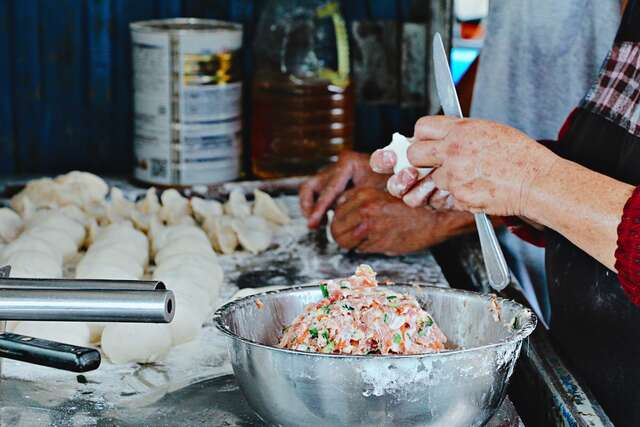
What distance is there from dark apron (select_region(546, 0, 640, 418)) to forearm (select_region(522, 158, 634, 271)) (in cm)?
21

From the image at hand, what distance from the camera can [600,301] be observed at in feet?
5.49

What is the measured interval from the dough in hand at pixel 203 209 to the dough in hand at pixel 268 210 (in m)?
0.10

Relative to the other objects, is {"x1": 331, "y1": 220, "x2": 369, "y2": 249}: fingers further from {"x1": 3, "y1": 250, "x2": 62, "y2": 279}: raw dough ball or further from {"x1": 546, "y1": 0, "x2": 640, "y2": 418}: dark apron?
{"x1": 3, "y1": 250, "x2": 62, "y2": 279}: raw dough ball

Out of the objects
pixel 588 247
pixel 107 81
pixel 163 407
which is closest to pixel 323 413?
pixel 163 407

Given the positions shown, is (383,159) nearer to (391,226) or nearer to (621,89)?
(621,89)

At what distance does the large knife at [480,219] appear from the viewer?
158 centimetres

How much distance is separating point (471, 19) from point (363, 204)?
107 inches

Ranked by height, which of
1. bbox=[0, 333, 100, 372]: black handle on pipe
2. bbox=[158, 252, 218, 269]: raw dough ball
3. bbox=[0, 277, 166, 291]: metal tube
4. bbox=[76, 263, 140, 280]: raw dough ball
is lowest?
bbox=[158, 252, 218, 269]: raw dough ball

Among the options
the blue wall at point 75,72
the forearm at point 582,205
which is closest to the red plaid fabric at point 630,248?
the forearm at point 582,205

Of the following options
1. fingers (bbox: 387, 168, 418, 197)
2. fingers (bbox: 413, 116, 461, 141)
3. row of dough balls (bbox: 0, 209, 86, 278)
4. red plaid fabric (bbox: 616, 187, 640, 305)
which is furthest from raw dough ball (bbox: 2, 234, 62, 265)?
red plaid fabric (bbox: 616, 187, 640, 305)

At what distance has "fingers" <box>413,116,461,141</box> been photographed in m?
1.60

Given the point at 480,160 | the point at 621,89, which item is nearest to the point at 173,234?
the point at 480,160

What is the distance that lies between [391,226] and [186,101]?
78 cm

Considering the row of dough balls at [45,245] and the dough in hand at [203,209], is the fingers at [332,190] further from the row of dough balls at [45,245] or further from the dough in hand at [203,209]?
the row of dough balls at [45,245]
